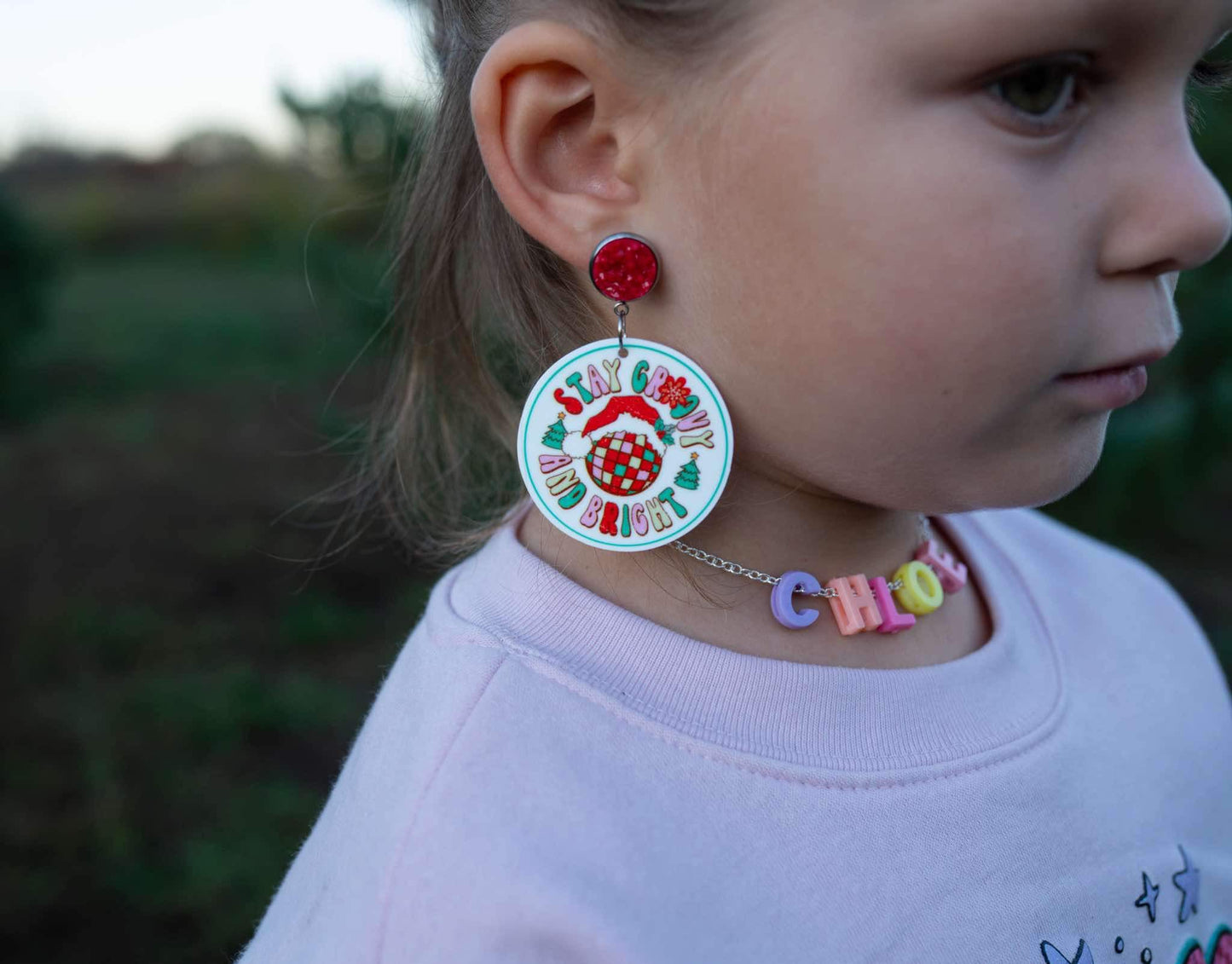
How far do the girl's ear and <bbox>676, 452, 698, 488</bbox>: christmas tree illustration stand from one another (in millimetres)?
225

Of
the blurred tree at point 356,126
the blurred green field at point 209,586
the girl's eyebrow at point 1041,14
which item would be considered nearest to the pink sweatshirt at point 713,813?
the girl's eyebrow at point 1041,14

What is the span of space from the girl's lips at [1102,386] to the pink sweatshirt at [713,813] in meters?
0.33

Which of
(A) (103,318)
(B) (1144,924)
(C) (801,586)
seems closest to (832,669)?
(C) (801,586)

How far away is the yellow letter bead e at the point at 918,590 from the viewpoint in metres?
1.19

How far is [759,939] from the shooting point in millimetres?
919

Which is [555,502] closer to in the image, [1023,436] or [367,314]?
[1023,436]

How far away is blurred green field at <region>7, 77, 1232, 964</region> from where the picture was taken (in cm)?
256

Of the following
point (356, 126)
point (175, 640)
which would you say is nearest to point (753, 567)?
point (356, 126)

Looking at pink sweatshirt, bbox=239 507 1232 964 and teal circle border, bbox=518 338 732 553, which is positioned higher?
teal circle border, bbox=518 338 732 553

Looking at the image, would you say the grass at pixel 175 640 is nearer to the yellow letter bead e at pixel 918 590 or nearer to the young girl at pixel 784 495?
the young girl at pixel 784 495

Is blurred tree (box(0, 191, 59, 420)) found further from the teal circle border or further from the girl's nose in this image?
the girl's nose

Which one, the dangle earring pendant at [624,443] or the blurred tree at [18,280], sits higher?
the dangle earring pendant at [624,443]

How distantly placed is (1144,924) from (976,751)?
0.82 feet

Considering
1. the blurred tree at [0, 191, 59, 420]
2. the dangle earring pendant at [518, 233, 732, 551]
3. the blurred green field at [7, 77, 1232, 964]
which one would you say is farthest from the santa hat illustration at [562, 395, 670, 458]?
the blurred tree at [0, 191, 59, 420]
